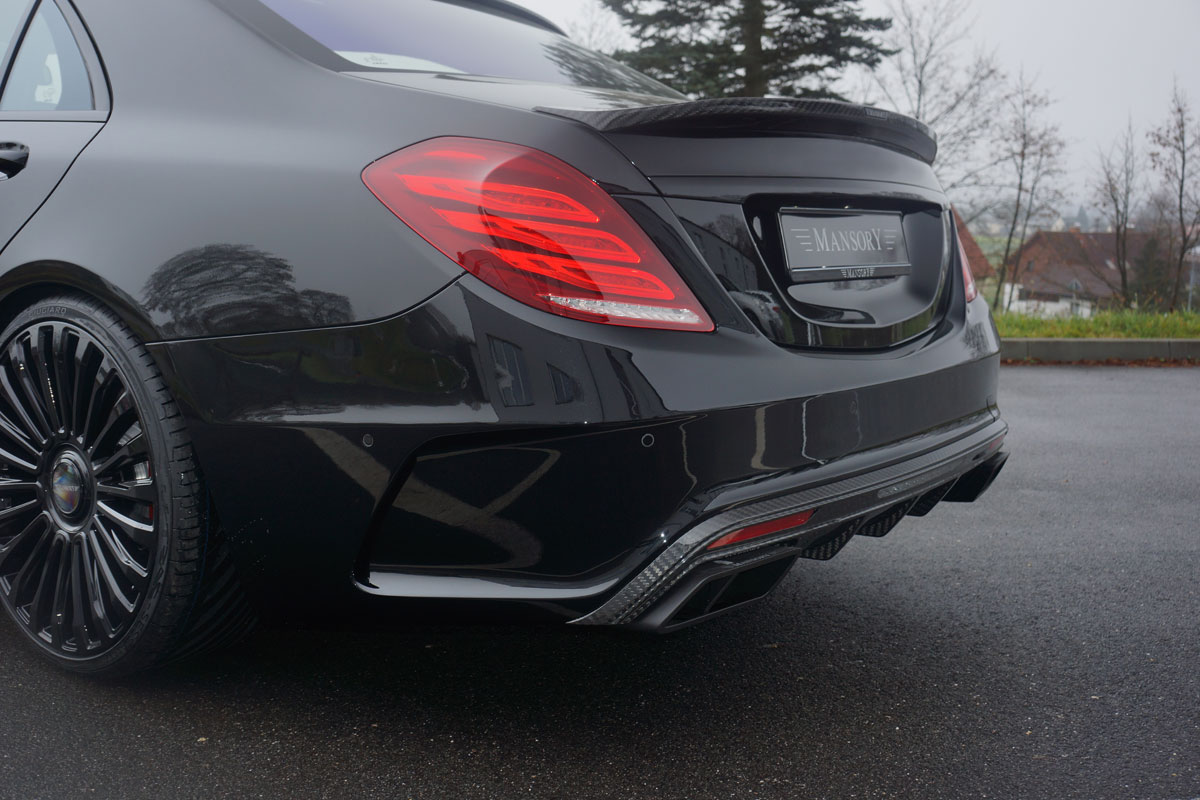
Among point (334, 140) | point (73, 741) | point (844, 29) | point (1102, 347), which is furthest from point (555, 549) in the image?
point (844, 29)

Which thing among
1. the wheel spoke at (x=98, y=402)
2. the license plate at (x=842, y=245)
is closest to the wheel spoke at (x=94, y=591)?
the wheel spoke at (x=98, y=402)

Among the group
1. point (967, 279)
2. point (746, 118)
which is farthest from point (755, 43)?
point (746, 118)

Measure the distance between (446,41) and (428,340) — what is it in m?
1.01

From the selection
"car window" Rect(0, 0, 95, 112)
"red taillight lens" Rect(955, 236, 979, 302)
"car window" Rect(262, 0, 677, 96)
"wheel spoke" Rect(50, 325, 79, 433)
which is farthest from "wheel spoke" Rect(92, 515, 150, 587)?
"red taillight lens" Rect(955, 236, 979, 302)

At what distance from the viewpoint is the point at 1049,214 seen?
95.9 ft

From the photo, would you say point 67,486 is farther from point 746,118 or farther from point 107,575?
point 746,118

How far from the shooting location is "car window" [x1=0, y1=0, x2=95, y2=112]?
2209 mm

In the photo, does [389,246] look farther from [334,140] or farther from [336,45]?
[336,45]

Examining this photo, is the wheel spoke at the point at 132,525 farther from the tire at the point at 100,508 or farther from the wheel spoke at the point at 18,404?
the wheel spoke at the point at 18,404

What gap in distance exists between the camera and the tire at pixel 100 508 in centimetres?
192

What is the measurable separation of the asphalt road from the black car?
0.64 ft

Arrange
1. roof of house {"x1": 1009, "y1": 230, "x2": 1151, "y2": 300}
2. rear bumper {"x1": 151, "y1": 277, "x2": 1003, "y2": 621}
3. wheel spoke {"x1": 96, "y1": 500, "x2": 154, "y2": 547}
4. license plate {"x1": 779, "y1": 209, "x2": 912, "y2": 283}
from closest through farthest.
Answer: rear bumper {"x1": 151, "y1": 277, "x2": 1003, "y2": 621}
license plate {"x1": 779, "y1": 209, "x2": 912, "y2": 283}
wheel spoke {"x1": 96, "y1": 500, "x2": 154, "y2": 547}
roof of house {"x1": 1009, "y1": 230, "x2": 1151, "y2": 300}

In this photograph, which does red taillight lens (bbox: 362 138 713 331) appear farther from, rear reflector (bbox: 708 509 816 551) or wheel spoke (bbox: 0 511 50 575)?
wheel spoke (bbox: 0 511 50 575)

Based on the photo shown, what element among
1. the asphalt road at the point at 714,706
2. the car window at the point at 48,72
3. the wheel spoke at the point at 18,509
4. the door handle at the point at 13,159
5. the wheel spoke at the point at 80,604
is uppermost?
the car window at the point at 48,72
